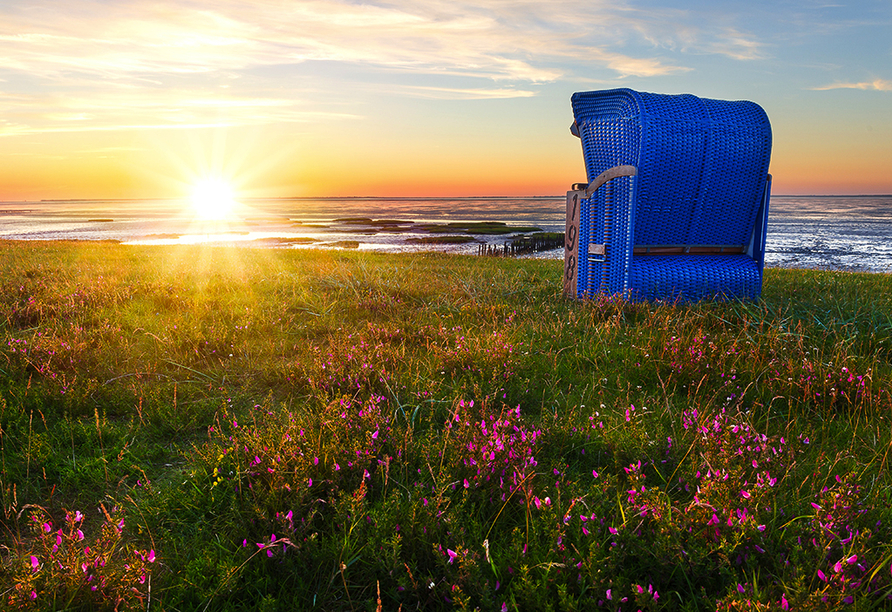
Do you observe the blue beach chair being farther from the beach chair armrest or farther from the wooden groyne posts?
the wooden groyne posts

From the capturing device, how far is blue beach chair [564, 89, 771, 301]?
21.5 ft

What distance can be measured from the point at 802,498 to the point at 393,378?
267 centimetres

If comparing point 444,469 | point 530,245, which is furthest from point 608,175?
point 530,245

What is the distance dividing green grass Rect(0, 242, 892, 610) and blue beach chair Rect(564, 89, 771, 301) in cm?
140

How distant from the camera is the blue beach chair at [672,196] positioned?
6555 mm

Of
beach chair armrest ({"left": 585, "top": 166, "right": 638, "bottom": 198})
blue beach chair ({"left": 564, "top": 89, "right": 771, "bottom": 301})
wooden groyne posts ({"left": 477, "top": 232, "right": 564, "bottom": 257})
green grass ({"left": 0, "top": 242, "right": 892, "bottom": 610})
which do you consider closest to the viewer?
green grass ({"left": 0, "top": 242, "right": 892, "bottom": 610})

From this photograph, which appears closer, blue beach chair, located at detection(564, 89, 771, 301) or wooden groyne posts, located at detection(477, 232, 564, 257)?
blue beach chair, located at detection(564, 89, 771, 301)

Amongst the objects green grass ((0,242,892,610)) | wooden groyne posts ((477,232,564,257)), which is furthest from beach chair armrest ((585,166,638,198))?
wooden groyne posts ((477,232,564,257))

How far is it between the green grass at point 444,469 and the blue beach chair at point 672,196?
1400mm

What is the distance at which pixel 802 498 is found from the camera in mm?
2342

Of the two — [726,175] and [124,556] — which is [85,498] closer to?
[124,556]

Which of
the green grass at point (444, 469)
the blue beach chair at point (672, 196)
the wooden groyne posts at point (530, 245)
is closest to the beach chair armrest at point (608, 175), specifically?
the blue beach chair at point (672, 196)

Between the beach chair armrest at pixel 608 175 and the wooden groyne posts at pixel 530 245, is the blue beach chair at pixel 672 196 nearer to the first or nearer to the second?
the beach chair armrest at pixel 608 175

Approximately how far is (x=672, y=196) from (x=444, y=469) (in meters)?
5.89
